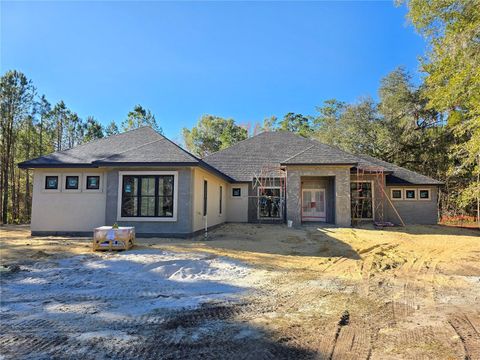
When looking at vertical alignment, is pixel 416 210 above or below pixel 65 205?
below

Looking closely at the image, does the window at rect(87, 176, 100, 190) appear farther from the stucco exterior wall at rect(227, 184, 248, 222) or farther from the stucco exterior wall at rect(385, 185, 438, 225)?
the stucco exterior wall at rect(385, 185, 438, 225)

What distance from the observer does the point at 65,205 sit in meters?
12.9

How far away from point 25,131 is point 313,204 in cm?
2318

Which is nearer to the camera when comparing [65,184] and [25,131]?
[65,184]

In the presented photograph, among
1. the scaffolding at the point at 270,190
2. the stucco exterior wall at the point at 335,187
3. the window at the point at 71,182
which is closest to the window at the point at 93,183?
the window at the point at 71,182

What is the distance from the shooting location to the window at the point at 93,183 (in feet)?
41.9

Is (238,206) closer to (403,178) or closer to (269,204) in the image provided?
(269,204)

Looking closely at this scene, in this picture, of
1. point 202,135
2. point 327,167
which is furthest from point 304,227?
point 202,135

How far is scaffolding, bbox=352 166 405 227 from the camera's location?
18.6 m

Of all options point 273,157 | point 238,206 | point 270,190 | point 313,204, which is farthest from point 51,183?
point 313,204

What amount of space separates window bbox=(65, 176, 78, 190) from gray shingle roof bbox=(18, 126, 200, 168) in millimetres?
609

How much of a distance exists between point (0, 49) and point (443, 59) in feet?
49.8

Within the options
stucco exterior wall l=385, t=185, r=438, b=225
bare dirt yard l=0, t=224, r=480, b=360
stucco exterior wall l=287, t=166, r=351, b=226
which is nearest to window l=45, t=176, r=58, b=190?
bare dirt yard l=0, t=224, r=480, b=360

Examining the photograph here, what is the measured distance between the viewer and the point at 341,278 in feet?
22.0
